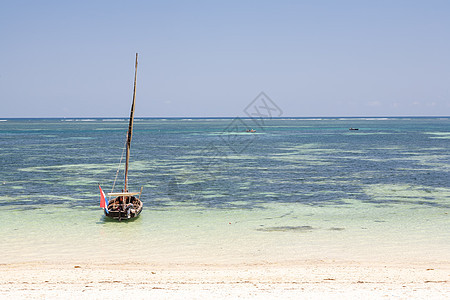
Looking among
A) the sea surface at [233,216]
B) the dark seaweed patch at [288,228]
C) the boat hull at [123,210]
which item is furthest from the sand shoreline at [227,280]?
the boat hull at [123,210]

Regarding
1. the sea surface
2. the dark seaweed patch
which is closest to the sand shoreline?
the sea surface

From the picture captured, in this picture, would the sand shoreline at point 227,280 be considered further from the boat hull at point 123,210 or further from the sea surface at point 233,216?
the boat hull at point 123,210

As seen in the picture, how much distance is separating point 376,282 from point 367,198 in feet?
66.9

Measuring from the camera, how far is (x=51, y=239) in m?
22.8

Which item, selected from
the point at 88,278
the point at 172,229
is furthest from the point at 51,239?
the point at 88,278

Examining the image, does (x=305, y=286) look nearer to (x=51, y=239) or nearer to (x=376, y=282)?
(x=376, y=282)

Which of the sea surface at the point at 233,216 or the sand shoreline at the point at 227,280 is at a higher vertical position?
the sand shoreline at the point at 227,280

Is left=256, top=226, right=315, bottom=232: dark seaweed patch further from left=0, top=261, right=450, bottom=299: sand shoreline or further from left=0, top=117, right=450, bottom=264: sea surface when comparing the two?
left=0, top=261, right=450, bottom=299: sand shoreline

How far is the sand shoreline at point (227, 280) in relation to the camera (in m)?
13.4

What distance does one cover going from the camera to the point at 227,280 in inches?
619

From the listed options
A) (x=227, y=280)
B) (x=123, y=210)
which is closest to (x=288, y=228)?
(x=123, y=210)

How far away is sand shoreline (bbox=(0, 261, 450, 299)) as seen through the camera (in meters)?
13.4

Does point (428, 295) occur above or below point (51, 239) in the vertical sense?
above

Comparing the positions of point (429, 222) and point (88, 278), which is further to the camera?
point (429, 222)
